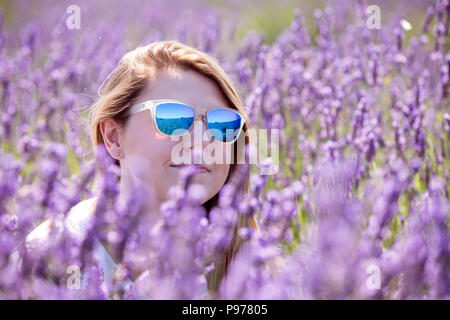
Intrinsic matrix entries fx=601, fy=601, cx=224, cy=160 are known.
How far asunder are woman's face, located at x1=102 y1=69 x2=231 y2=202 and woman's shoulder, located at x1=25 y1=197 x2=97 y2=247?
158 mm

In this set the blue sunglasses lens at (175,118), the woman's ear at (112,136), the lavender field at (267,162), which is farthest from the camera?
the woman's ear at (112,136)

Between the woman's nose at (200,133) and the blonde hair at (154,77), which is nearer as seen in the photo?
the woman's nose at (200,133)

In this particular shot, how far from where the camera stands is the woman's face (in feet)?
5.06

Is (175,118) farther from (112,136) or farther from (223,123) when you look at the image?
(112,136)

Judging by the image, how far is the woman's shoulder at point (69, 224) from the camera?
1.11 m

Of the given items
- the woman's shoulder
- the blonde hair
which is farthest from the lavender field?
the blonde hair

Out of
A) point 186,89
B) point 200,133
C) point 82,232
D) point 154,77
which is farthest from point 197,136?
point 82,232

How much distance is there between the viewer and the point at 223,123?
1566 mm

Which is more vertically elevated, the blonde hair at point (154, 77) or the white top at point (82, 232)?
the blonde hair at point (154, 77)

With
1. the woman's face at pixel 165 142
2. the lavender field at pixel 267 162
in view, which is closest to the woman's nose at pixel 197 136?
the woman's face at pixel 165 142

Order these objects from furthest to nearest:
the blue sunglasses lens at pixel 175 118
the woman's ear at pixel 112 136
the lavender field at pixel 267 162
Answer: the woman's ear at pixel 112 136, the blue sunglasses lens at pixel 175 118, the lavender field at pixel 267 162

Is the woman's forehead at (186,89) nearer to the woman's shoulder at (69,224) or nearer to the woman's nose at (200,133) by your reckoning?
the woman's nose at (200,133)

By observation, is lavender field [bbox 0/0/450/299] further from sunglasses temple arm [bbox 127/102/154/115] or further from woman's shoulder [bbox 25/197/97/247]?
sunglasses temple arm [bbox 127/102/154/115]
